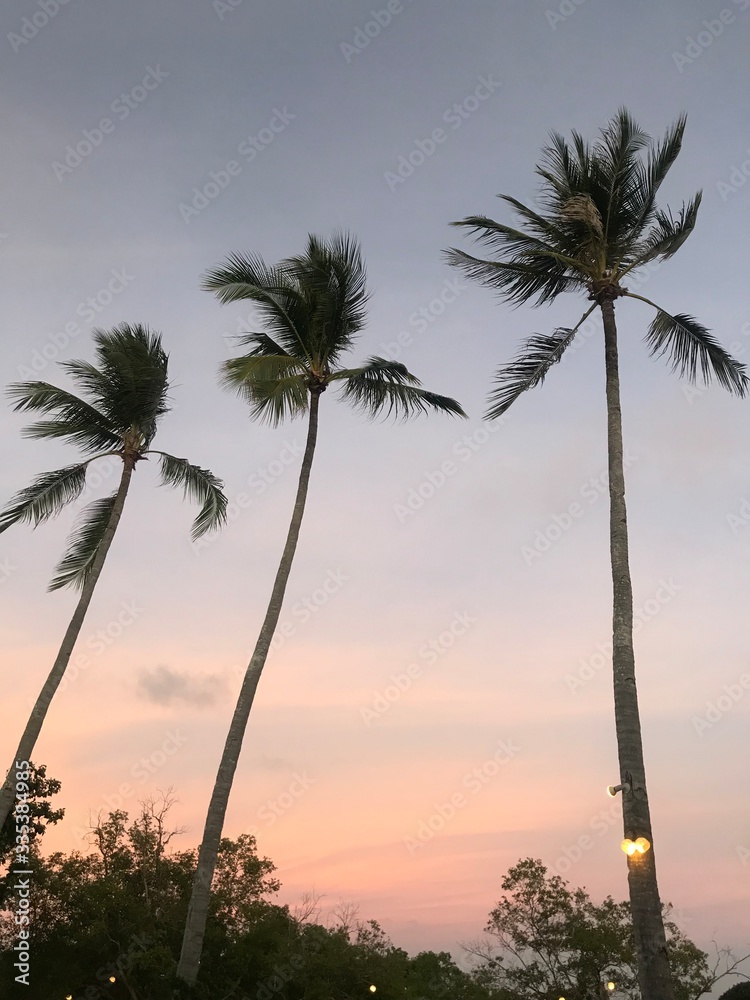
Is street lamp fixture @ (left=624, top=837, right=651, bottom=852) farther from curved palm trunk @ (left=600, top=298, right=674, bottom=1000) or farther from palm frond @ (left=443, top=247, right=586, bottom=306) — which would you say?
palm frond @ (left=443, top=247, right=586, bottom=306)

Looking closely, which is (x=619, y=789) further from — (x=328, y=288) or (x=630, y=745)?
(x=328, y=288)

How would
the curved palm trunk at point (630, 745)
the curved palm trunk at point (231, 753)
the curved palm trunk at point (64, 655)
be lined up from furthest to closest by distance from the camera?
1. the curved palm trunk at point (64, 655)
2. the curved palm trunk at point (231, 753)
3. the curved palm trunk at point (630, 745)

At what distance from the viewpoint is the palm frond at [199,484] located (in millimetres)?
20516

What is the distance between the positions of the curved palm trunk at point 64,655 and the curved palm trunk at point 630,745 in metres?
12.1

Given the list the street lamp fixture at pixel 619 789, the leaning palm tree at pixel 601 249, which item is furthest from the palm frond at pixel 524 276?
the street lamp fixture at pixel 619 789

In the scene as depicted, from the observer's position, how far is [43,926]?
25.0m

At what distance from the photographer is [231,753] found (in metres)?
15.3

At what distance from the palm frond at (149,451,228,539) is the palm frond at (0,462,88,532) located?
2113mm

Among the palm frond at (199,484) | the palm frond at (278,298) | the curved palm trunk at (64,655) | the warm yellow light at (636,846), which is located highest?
the palm frond at (278,298)

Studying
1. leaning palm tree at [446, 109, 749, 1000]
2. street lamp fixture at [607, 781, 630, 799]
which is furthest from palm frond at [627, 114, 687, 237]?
street lamp fixture at [607, 781, 630, 799]

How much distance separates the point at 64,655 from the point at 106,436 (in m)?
5.72

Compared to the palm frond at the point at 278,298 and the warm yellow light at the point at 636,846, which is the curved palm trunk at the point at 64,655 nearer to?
the palm frond at the point at 278,298

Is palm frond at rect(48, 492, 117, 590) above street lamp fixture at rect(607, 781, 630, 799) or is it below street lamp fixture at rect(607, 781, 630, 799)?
above

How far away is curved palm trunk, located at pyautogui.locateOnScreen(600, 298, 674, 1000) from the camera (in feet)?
29.9
